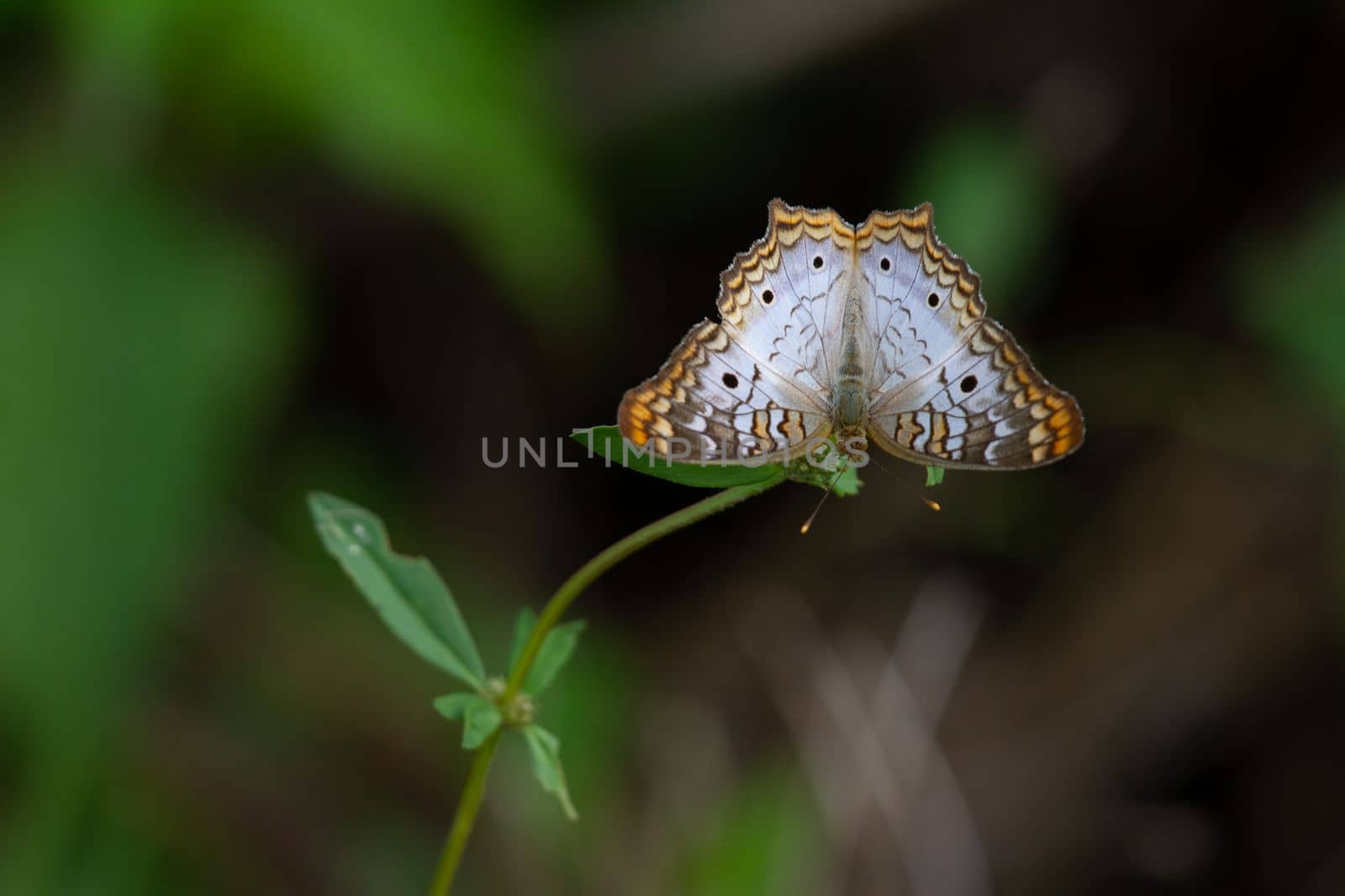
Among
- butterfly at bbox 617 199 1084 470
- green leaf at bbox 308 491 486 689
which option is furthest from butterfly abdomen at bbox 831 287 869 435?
green leaf at bbox 308 491 486 689

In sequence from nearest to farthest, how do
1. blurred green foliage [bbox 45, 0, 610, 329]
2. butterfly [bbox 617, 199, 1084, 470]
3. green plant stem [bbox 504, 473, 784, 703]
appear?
1. green plant stem [bbox 504, 473, 784, 703]
2. butterfly [bbox 617, 199, 1084, 470]
3. blurred green foliage [bbox 45, 0, 610, 329]

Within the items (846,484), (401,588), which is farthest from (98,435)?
(846,484)

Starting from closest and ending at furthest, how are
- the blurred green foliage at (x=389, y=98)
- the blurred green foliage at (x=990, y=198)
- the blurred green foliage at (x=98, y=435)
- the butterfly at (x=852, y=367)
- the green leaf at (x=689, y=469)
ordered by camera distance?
the green leaf at (x=689, y=469)
the butterfly at (x=852, y=367)
the blurred green foliage at (x=98, y=435)
the blurred green foliage at (x=389, y=98)
the blurred green foliage at (x=990, y=198)

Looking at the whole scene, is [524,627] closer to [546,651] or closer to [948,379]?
[546,651]

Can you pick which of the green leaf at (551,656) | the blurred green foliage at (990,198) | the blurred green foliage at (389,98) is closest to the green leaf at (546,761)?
the green leaf at (551,656)

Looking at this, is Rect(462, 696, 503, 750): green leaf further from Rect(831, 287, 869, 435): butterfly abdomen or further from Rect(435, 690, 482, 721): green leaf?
Rect(831, 287, 869, 435): butterfly abdomen

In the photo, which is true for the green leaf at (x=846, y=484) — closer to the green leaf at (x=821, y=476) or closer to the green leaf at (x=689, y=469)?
the green leaf at (x=821, y=476)
